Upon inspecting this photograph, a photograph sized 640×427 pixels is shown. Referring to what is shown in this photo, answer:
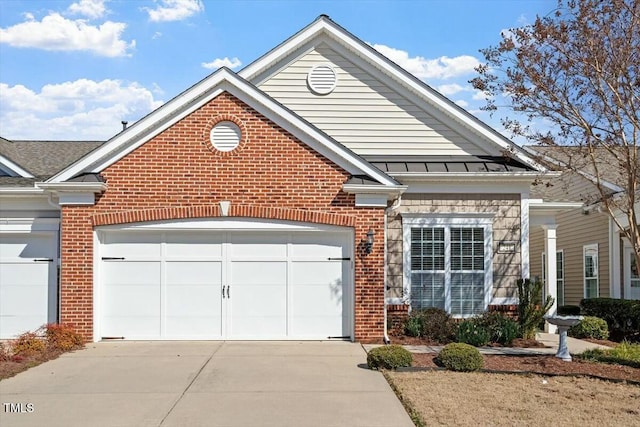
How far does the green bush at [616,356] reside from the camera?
12.4 m

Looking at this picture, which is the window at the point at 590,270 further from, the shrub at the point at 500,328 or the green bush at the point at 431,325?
the green bush at the point at 431,325

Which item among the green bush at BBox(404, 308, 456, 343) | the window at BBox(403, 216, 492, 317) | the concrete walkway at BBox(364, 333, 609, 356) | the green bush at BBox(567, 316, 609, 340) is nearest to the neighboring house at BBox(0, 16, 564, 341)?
the concrete walkway at BBox(364, 333, 609, 356)

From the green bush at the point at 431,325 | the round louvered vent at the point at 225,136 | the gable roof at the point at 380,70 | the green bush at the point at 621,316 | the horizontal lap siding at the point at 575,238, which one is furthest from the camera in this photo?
the horizontal lap siding at the point at 575,238

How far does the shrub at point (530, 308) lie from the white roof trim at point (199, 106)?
359cm

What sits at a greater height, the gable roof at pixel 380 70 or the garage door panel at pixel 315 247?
the gable roof at pixel 380 70

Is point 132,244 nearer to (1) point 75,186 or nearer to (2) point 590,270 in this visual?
(1) point 75,186

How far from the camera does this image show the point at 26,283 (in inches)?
596

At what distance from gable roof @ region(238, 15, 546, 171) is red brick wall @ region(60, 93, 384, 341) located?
311 centimetres

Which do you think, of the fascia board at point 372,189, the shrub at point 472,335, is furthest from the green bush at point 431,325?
the fascia board at point 372,189

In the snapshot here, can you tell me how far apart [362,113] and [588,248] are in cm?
916

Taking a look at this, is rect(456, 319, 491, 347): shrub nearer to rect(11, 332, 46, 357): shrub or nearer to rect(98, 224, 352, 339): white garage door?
rect(98, 224, 352, 339): white garage door

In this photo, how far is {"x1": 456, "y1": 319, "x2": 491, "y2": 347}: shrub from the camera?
1383cm

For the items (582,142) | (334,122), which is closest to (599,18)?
(582,142)


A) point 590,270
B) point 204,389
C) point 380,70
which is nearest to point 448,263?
point 380,70
